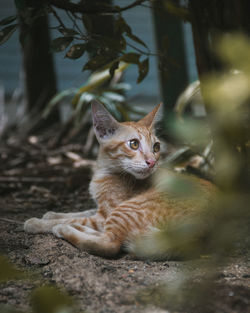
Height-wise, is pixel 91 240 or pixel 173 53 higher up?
pixel 173 53

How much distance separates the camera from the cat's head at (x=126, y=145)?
7.39ft

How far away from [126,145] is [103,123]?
0.25 metres

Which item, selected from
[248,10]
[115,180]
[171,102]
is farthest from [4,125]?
[248,10]

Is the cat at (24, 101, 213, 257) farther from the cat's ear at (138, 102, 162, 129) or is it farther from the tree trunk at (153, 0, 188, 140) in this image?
the tree trunk at (153, 0, 188, 140)

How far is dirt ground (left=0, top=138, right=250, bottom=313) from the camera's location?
4.24 ft

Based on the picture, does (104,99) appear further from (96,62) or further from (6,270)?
(6,270)

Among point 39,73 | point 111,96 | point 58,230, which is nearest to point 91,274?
point 58,230

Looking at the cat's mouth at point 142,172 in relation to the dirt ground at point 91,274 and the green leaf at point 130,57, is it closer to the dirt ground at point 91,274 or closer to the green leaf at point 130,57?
the dirt ground at point 91,274

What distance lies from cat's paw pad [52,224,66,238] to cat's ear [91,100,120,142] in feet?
2.25

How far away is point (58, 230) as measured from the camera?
2127 mm

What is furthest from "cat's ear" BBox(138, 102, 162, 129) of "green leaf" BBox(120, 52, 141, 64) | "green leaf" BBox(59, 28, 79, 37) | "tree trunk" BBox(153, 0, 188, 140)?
"tree trunk" BBox(153, 0, 188, 140)

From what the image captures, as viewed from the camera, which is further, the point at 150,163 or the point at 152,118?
the point at 152,118

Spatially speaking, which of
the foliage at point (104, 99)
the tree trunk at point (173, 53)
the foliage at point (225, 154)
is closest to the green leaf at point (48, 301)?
the foliage at point (225, 154)

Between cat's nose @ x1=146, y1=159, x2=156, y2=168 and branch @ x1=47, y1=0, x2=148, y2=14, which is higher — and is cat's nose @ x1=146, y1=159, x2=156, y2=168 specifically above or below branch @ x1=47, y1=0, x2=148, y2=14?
below
